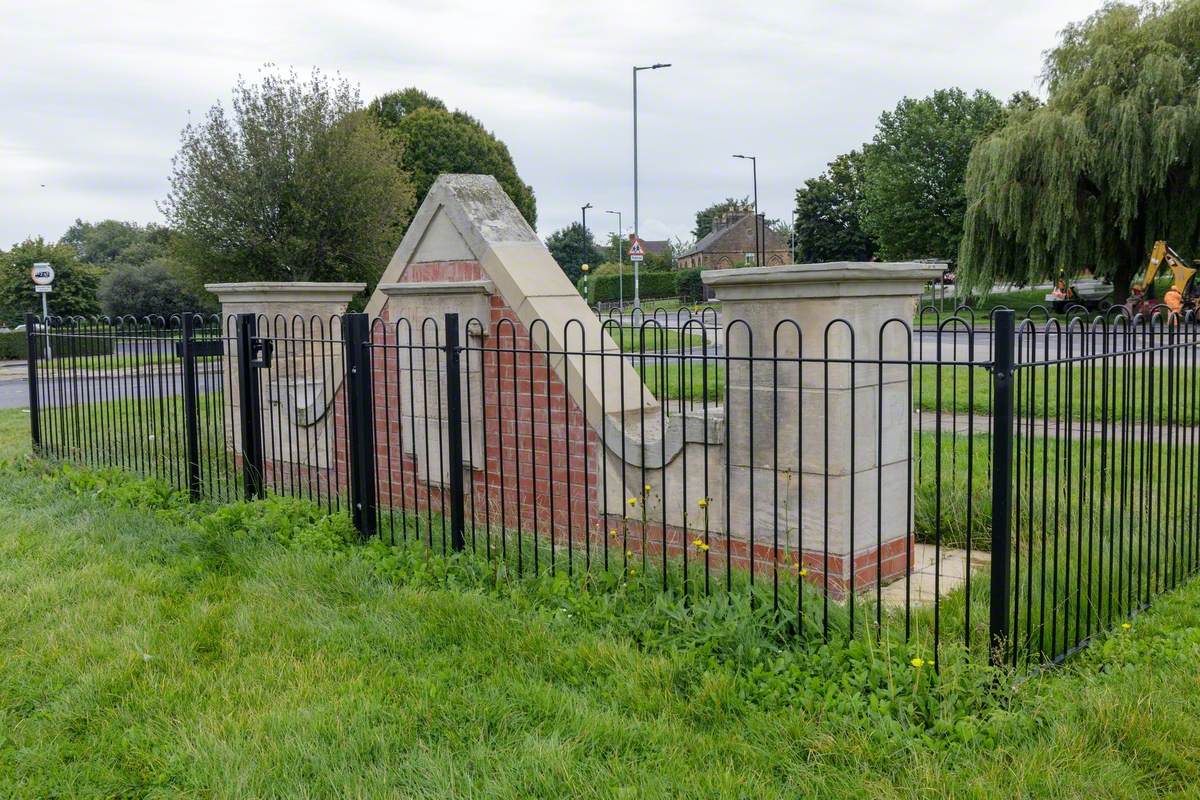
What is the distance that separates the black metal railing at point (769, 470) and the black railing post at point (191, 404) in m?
0.02

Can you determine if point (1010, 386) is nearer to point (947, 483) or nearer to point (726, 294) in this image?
point (726, 294)

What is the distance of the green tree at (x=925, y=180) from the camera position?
44000mm

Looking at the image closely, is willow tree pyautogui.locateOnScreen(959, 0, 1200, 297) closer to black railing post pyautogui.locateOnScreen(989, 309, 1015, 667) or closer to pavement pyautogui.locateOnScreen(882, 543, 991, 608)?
pavement pyautogui.locateOnScreen(882, 543, 991, 608)

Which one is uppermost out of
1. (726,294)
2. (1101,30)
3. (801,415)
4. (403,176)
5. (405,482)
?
(1101,30)

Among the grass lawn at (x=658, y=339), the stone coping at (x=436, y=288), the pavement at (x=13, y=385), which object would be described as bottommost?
the pavement at (x=13, y=385)

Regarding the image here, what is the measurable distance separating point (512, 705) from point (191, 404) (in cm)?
455

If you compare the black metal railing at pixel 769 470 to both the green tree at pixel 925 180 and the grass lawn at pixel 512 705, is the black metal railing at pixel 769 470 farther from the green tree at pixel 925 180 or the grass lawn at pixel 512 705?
the green tree at pixel 925 180

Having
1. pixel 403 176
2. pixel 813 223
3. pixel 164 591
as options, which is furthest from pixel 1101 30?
pixel 813 223

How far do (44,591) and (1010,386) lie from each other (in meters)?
4.66

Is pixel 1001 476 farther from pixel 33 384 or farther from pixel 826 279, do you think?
pixel 33 384

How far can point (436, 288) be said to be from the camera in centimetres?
616

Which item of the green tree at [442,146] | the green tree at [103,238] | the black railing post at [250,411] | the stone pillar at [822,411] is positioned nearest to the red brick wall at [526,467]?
the stone pillar at [822,411]

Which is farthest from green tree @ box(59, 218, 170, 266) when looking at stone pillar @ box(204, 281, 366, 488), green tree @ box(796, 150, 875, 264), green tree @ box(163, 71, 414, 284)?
stone pillar @ box(204, 281, 366, 488)

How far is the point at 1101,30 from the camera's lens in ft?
84.1
